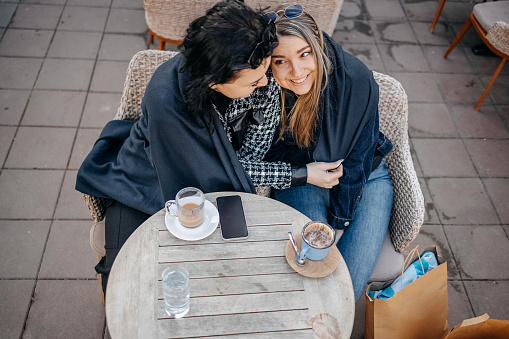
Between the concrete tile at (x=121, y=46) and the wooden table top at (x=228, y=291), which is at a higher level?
the wooden table top at (x=228, y=291)

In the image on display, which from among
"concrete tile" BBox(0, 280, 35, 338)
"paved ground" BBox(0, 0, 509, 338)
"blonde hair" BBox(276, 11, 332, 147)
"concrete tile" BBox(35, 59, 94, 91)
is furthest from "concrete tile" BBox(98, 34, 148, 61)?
"blonde hair" BBox(276, 11, 332, 147)

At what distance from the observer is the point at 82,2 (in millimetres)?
3990

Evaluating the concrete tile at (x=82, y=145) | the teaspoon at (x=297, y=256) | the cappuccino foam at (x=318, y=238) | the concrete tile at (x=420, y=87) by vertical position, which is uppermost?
the cappuccino foam at (x=318, y=238)

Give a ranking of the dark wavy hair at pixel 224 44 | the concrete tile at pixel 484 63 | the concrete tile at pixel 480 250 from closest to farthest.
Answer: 1. the dark wavy hair at pixel 224 44
2. the concrete tile at pixel 480 250
3. the concrete tile at pixel 484 63

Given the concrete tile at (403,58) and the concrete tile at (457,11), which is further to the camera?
the concrete tile at (457,11)

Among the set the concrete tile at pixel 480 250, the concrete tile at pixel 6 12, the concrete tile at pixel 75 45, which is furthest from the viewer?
the concrete tile at pixel 6 12

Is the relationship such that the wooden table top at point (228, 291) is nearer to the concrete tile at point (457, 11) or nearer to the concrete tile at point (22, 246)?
the concrete tile at point (22, 246)

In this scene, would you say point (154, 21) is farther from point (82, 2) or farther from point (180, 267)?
point (180, 267)

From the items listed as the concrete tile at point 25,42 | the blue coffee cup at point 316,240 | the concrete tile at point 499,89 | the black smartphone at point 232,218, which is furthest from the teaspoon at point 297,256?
the concrete tile at point 25,42

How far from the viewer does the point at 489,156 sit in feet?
10.5

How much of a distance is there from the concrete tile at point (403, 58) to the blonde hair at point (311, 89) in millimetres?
2072

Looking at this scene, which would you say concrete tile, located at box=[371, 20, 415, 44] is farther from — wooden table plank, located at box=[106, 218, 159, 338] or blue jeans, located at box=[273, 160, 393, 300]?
wooden table plank, located at box=[106, 218, 159, 338]

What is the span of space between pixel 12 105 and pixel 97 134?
0.71 metres

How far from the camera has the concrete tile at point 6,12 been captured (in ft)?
12.2
